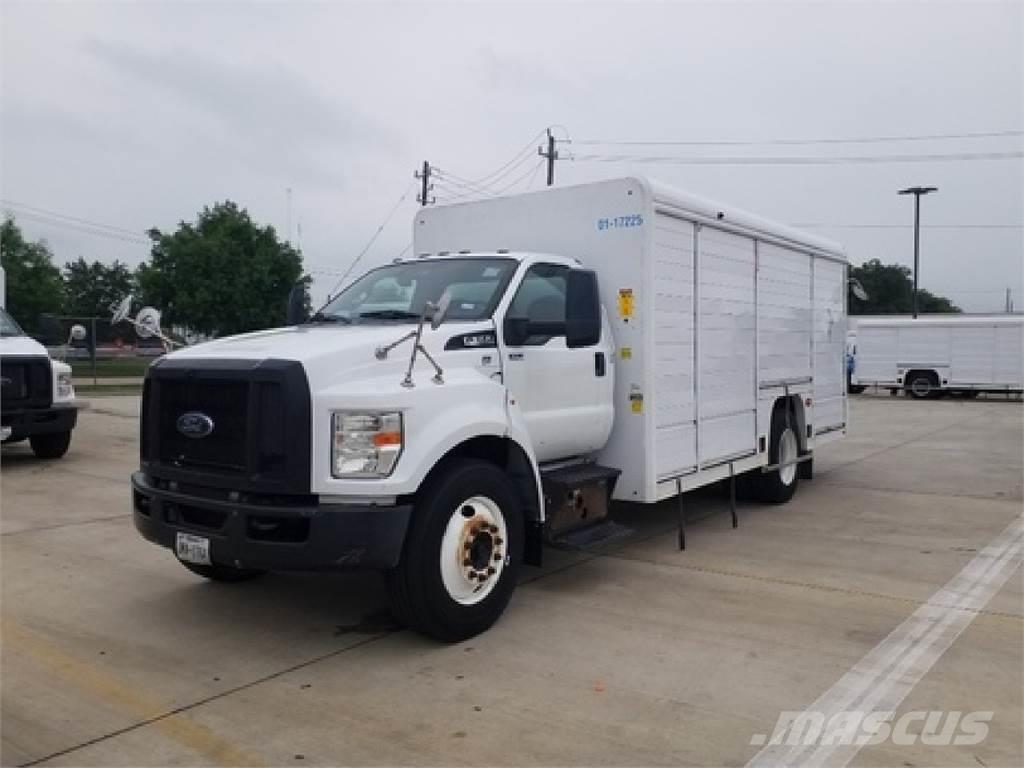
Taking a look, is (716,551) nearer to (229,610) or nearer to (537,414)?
(537,414)

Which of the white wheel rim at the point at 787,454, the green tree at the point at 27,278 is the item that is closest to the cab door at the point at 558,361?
the white wheel rim at the point at 787,454

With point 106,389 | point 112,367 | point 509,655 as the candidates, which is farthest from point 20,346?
point 112,367

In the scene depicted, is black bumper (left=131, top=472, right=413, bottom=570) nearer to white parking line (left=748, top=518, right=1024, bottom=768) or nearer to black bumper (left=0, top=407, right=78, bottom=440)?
white parking line (left=748, top=518, right=1024, bottom=768)

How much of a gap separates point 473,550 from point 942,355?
28.0m

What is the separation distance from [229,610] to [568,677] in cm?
238

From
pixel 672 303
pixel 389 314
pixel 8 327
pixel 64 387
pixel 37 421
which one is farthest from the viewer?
pixel 8 327

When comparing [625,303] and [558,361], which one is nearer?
[558,361]

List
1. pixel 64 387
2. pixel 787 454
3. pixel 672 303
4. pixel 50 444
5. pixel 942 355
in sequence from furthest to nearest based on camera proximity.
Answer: pixel 942 355, pixel 50 444, pixel 64 387, pixel 787 454, pixel 672 303

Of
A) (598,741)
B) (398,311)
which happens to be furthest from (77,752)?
(398,311)

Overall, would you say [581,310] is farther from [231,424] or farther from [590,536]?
[231,424]

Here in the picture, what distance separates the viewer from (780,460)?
9.27 m

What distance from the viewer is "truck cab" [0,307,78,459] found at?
11203mm

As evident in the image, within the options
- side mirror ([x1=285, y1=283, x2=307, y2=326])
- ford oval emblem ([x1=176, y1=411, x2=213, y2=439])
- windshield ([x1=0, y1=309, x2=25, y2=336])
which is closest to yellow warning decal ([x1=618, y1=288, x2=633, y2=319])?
side mirror ([x1=285, y1=283, x2=307, y2=326])

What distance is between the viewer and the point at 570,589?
20.1ft
